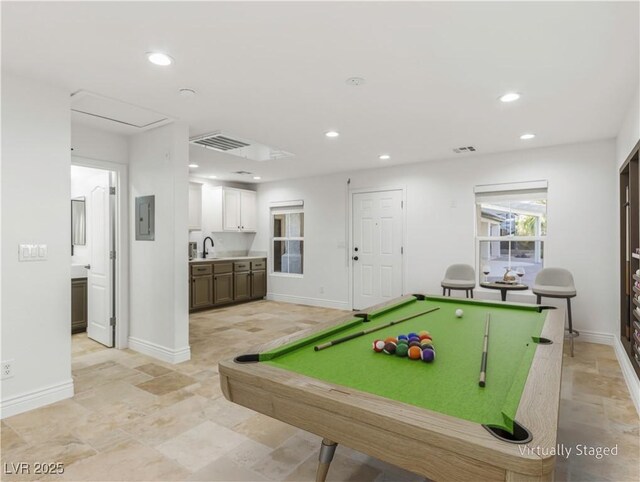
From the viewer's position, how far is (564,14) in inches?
73.4

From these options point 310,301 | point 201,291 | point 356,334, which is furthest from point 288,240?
point 356,334

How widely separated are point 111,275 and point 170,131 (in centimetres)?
179

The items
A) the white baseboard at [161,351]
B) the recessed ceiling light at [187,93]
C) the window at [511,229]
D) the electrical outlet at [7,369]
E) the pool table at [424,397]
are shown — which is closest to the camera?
the pool table at [424,397]

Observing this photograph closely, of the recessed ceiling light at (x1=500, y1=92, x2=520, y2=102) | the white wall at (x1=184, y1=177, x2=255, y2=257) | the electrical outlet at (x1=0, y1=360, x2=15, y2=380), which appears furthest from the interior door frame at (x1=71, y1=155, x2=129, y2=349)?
the recessed ceiling light at (x1=500, y1=92, x2=520, y2=102)

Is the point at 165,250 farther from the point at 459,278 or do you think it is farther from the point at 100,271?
the point at 459,278

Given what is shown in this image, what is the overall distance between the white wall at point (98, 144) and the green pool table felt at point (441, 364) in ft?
10.8

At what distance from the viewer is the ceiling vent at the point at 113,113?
3.00 meters

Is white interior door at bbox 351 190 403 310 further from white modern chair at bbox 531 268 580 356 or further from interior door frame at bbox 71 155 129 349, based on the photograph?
interior door frame at bbox 71 155 129 349

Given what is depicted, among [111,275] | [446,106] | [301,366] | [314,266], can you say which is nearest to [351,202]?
[314,266]

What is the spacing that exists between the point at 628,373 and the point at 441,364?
2610 mm

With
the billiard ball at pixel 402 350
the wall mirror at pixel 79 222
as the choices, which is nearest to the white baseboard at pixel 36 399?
the billiard ball at pixel 402 350

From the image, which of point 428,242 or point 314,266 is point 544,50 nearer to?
point 428,242

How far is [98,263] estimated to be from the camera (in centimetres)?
432

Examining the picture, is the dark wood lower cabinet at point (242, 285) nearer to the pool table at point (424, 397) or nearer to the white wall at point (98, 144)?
the white wall at point (98, 144)
